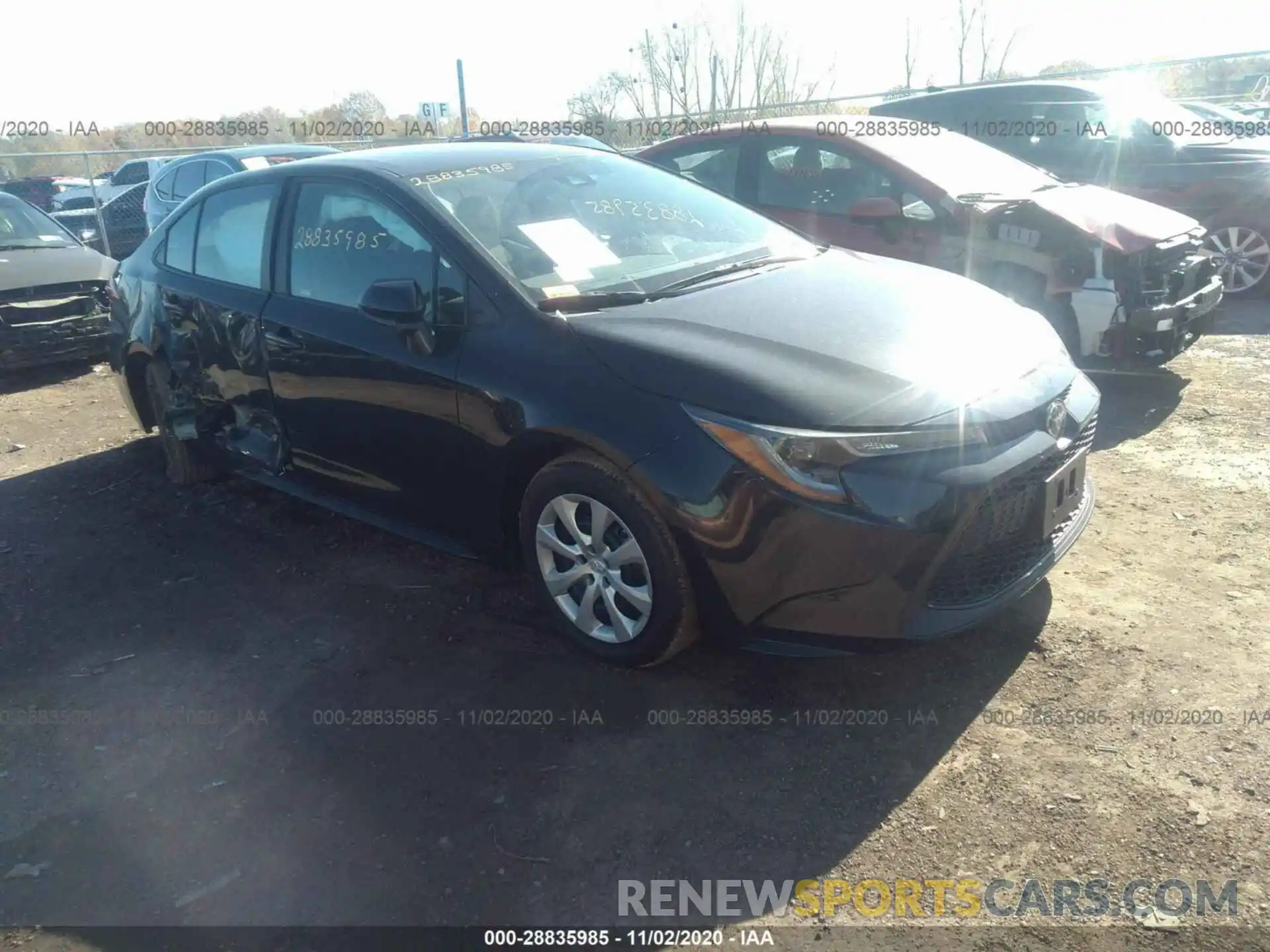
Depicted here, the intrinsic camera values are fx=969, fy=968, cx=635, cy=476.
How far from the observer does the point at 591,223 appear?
3883 mm

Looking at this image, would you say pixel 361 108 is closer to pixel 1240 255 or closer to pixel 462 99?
pixel 462 99

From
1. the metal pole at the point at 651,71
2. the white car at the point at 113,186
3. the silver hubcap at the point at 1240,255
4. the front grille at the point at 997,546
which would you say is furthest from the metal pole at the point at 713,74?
the front grille at the point at 997,546

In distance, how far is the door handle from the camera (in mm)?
4082

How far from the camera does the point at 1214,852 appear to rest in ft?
8.06

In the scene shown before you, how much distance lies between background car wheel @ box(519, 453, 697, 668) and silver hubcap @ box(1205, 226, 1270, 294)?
716cm

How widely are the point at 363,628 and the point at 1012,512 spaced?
245 cm

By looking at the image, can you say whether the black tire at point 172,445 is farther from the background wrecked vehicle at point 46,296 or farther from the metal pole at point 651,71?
the metal pole at point 651,71

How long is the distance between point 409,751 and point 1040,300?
4568 mm

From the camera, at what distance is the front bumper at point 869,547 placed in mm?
2764

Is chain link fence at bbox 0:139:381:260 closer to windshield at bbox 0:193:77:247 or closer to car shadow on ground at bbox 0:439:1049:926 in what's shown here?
windshield at bbox 0:193:77:247

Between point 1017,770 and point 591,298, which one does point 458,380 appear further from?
point 1017,770

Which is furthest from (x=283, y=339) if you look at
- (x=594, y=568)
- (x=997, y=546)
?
(x=997, y=546)

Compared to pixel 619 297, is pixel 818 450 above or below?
below

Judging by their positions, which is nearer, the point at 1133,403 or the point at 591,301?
the point at 591,301
